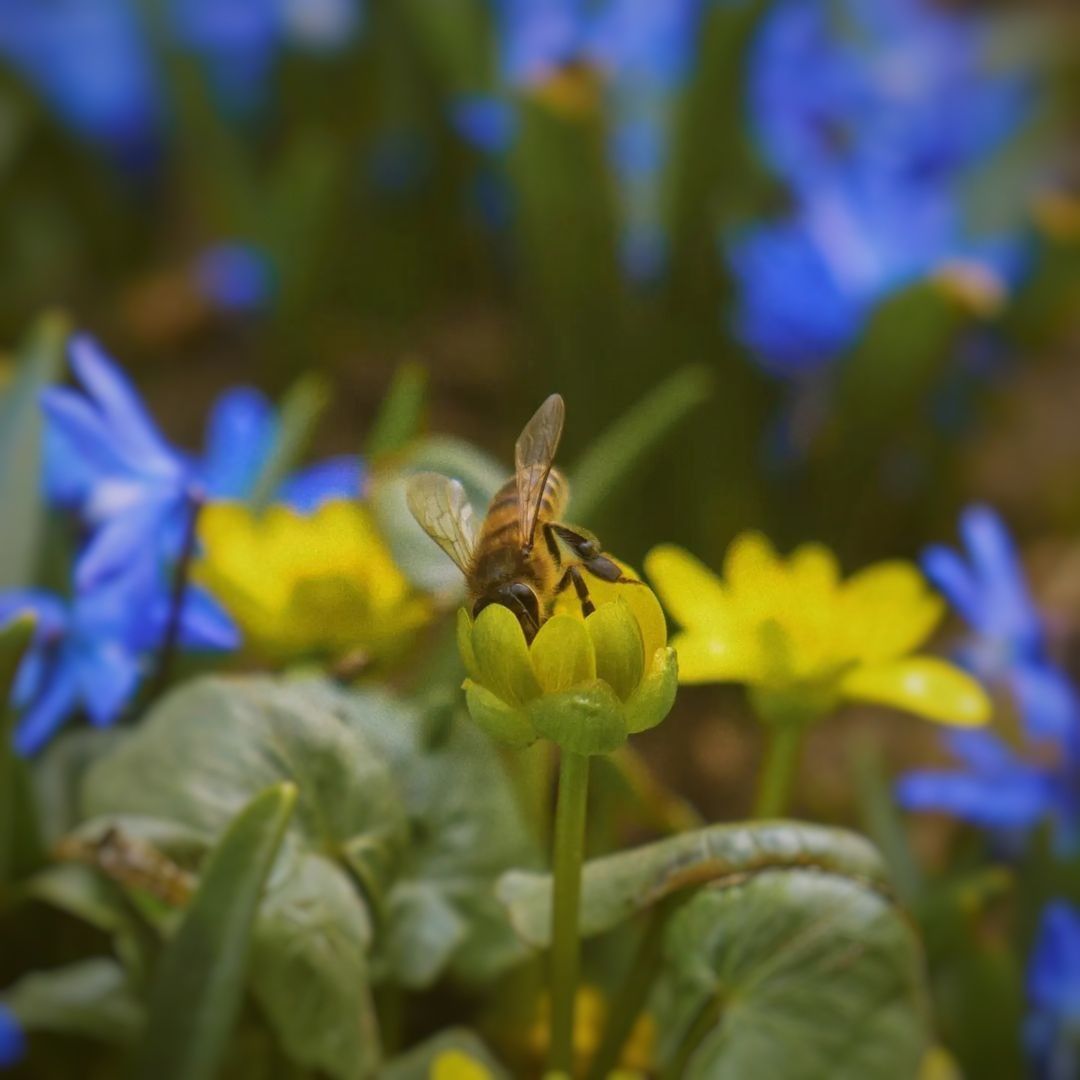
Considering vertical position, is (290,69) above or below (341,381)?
above

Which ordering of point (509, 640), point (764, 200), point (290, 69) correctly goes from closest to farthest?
point (509, 640), point (764, 200), point (290, 69)

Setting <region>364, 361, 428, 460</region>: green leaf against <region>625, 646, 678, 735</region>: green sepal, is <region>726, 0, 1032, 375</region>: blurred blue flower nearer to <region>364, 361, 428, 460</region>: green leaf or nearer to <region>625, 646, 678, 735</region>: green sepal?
<region>364, 361, 428, 460</region>: green leaf

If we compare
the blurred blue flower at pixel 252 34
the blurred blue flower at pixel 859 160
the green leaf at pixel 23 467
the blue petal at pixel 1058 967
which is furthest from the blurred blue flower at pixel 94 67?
the blue petal at pixel 1058 967

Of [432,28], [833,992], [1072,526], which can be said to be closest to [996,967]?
[833,992]

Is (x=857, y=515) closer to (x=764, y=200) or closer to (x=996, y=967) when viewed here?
(x=764, y=200)

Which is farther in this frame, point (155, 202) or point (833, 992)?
point (155, 202)

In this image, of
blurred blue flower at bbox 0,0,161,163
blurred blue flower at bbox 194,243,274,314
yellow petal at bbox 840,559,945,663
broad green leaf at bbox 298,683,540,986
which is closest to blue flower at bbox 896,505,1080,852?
yellow petal at bbox 840,559,945,663

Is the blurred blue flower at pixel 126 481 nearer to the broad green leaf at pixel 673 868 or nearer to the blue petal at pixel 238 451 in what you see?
the blue petal at pixel 238 451

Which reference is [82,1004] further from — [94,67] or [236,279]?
[94,67]
